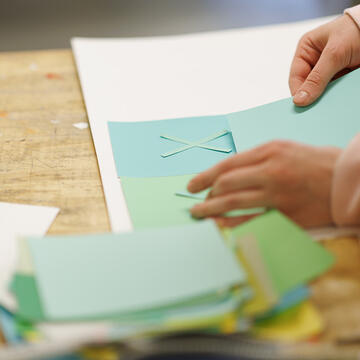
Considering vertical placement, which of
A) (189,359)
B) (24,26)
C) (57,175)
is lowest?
(189,359)

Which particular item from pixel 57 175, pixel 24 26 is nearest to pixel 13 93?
pixel 57 175

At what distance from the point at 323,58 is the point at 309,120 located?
13 cm

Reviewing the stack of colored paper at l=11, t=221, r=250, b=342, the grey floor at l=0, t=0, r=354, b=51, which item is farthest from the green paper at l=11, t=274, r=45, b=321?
the grey floor at l=0, t=0, r=354, b=51

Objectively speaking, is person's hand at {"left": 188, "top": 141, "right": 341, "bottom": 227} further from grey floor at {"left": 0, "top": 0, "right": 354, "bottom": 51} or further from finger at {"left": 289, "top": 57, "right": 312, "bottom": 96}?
grey floor at {"left": 0, "top": 0, "right": 354, "bottom": 51}

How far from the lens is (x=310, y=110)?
0.96 meters

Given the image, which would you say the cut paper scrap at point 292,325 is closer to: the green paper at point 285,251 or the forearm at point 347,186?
the green paper at point 285,251

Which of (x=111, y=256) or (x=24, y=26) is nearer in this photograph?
(x=111, y=256)

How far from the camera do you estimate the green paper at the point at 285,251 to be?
0.61 metres

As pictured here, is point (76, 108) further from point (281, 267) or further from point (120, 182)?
point (281, 267)

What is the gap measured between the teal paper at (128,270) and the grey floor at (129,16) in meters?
2.08

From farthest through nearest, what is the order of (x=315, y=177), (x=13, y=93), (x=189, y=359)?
(x=13, y=93) < (x=315, y=177) < (x=189, y=359)

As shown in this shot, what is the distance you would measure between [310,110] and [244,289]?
0.46 metres

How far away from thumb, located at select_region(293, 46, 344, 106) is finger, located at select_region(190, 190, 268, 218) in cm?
30

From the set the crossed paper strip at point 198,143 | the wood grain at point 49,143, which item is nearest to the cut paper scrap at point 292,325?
the wood grain at point 49,143
